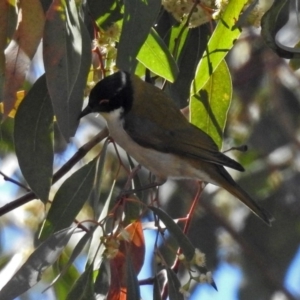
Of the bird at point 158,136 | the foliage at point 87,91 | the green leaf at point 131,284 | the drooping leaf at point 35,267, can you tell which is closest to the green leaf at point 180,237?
the foliage at point 87,91

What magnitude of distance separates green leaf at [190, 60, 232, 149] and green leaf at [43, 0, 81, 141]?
27.2 inches

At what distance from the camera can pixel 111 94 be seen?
257 cm

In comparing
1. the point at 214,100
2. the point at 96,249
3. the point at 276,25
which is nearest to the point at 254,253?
the point at 214,100

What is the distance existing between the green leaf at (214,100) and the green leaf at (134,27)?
59 centimetres

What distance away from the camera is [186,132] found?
104 inches

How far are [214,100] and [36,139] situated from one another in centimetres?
61

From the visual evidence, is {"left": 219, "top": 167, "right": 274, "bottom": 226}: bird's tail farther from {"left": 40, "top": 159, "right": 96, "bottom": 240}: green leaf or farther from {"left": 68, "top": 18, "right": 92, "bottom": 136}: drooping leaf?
{"left": 68, "top": 18, "right": 92, "bottom": 136}: drooping leaf

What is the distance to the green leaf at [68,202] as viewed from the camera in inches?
90.1

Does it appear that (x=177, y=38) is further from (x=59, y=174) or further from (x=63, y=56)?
(x=63, y=56)

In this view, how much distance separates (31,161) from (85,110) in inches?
14.7

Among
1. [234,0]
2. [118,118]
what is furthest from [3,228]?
[234,0]

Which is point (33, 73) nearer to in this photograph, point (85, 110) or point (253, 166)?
point (85, 110)

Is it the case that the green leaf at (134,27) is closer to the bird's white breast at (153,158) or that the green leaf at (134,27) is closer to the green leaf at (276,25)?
the green leaf at (276,25)

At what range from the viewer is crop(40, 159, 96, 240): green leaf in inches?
90.1
